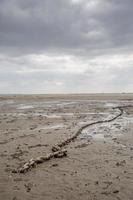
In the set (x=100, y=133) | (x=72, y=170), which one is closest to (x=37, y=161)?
(x=72, y=170)

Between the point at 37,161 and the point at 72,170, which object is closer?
the point at 72,170

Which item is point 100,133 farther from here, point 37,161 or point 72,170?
point 72,170


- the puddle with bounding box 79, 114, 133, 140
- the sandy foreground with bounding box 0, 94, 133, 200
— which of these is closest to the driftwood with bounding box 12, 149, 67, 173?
the sandy foreground with bounding box 0, 94, 133, 200

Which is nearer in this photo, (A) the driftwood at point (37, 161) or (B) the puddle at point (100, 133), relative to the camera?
(A) the driftwood at point (37, 161)

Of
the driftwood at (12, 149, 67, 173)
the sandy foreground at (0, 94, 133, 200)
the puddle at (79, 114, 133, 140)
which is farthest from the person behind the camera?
the puddle at (79, 114, 133, 140)

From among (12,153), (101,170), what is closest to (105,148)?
(101,170)

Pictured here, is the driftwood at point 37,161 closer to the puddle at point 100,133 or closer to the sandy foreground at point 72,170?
the sandy foreground at point 72,170

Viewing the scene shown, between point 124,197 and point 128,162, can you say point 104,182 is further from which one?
point 128,162

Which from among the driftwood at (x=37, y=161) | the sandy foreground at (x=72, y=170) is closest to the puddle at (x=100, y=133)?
the sandy foreground at (x=72, y=170)

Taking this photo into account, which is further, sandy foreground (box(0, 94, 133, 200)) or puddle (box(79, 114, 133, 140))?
puddle (box(79, 114, 133, 140))

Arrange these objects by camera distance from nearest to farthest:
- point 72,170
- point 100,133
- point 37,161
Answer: point 72,170 < point 37,161 < point 100,133

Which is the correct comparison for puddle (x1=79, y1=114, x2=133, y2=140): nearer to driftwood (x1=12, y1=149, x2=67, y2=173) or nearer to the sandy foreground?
the sandy foreground

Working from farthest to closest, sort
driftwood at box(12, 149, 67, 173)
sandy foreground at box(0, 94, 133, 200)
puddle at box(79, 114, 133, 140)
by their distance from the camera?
puddle at box(79, 114, 133, 140) < driftwood at box(12, 149, 67, 173) < sandy foreground at box(0, 94, 133, 200)

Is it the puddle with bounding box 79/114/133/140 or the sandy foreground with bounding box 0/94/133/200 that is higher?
the puddle with bounding box 79/114/133/140
